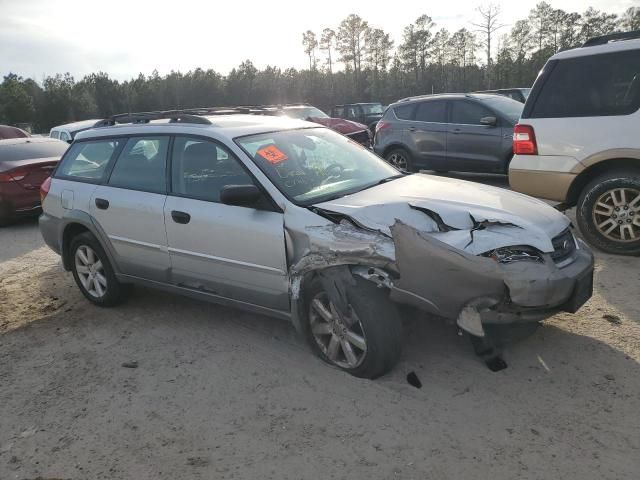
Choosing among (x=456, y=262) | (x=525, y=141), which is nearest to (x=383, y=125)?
(x=525, y=141)

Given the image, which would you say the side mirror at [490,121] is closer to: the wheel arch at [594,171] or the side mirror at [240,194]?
the wheel arch at [594,171]

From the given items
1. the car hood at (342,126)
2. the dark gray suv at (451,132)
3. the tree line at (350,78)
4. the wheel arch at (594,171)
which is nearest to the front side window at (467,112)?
the dark gray suv at (451,132)

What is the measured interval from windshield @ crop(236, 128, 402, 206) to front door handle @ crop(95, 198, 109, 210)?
148 centimetres

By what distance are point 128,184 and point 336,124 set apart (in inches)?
477

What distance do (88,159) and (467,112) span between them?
23.1ft

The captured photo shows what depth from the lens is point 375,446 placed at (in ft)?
9.20

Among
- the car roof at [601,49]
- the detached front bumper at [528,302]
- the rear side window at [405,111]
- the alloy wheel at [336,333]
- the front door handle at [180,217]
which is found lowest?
the alloy wheel at [336,333]

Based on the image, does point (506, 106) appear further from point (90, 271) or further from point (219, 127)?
point (90, 271)

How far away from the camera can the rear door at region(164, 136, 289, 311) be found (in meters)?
3.72

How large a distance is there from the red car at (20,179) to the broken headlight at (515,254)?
8258 mm

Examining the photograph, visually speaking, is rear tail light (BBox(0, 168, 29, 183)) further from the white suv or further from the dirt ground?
the white suv

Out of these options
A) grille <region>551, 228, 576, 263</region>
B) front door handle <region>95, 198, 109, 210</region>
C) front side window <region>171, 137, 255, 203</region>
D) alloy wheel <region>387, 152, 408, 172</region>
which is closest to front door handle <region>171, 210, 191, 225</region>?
front side window <region>171, 137, 255, 203</region>

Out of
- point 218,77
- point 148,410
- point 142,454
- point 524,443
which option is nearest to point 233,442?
point 142,454

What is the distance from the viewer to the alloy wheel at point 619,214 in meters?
5.27
